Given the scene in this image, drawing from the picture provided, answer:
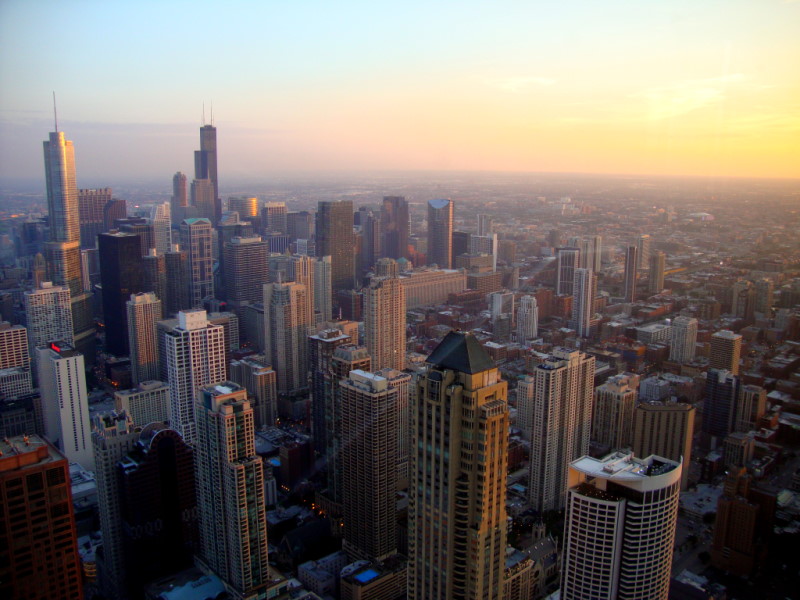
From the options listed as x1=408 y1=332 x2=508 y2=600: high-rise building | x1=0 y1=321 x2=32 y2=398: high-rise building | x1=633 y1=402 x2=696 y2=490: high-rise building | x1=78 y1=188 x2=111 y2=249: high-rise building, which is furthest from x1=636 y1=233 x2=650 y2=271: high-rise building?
x1=78 y1=188 x2=111 y2=249: high-rise building

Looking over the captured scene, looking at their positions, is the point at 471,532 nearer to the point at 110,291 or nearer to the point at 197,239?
the point at 110,291

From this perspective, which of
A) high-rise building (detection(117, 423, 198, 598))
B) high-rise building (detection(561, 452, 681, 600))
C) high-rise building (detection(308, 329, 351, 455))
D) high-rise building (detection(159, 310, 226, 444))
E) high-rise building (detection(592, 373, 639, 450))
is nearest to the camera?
high-rise building (detection(561, 452, 681, 600))

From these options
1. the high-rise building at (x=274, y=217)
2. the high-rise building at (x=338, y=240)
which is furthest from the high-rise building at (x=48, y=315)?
the high-rise building at (x=338, y=240)

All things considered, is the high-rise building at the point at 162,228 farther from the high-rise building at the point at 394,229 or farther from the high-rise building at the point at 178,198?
the high-rise building at the point at 394,229

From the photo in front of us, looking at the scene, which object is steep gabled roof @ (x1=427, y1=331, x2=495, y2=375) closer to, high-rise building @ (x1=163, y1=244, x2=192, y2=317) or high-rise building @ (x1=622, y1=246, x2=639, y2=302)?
high-rise building @ (x1=622, y1=246, x2=639, y2=302)

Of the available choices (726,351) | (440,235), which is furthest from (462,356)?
(440,235)

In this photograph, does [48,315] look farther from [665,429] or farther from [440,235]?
[665,429]

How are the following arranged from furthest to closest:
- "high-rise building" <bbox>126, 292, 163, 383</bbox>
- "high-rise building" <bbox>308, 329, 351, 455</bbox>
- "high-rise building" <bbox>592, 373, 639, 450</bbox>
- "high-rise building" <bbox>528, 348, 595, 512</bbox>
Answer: "high-rise building" <bbox>126, 292, 163, 383</bbox>
"high-rise building" <bbox>308, 329, 351, 455</bbox>
"high-rise building" <bbox>528, 348, 595, 512</bbox>
"high-rise building" <bbox>592, 373, 639, 450</bbox>
